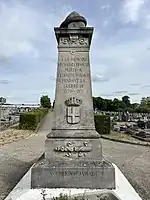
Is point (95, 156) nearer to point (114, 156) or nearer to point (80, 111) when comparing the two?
point (80, 111)

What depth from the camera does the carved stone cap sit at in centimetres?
586

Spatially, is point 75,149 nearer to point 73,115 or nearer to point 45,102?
point 73,115

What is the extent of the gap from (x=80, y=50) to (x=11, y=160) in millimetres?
5610

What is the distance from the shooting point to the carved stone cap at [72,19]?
586 centimetres

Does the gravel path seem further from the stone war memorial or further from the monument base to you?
the monument base

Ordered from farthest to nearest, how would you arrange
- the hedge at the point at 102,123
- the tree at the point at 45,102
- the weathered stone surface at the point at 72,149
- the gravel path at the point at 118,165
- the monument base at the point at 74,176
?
the tree at the point at 45,102, the hedge at the point at 102,123, the gravel path at the point at 118,165, the weathered stone surface at the point at 72,149, the monument base at the point at 74,176

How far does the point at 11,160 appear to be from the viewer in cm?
979

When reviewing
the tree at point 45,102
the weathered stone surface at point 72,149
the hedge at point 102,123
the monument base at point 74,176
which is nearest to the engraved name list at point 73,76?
the weathered stone surface at point 72,149

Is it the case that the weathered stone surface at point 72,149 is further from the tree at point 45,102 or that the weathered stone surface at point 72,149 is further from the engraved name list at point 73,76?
the tree at point 45,102

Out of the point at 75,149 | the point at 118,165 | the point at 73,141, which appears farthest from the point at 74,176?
the point at 118,165

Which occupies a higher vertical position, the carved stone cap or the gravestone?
the carved stone cap

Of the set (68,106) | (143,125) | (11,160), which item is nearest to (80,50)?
(68,106)

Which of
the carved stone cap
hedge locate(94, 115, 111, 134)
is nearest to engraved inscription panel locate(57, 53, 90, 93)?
the carved stone cap

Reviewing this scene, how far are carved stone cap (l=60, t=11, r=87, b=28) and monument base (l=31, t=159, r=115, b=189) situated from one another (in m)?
2.96
